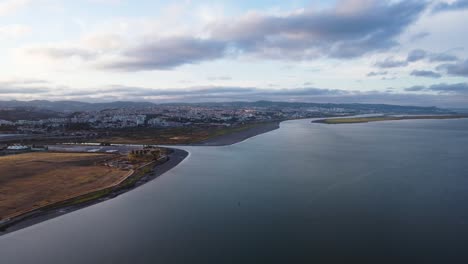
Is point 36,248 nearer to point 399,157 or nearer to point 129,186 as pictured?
point 129,186

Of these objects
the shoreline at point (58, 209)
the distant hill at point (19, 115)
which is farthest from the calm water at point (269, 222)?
the distant hill at point (19, 115)

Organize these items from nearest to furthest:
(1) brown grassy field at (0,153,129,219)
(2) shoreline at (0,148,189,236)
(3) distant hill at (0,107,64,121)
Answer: (2) shoreline at (0,148,189,236)
(1) brown grassy field at (0,153,129,219)
(3) distant hill at (0,107,64,121)

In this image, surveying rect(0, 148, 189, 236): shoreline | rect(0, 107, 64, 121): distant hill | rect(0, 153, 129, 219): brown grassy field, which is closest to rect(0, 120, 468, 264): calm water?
rect(0, 148, 189, 236): shoreline

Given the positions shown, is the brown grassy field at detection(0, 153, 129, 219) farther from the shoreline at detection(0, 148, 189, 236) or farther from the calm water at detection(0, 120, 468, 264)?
the calm water at detection(0, 120, 468, 264)

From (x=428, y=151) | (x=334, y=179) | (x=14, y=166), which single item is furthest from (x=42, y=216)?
(x=428, y=151)

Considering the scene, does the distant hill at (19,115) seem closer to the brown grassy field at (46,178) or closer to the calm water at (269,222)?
the brown grassy field at (46,178)

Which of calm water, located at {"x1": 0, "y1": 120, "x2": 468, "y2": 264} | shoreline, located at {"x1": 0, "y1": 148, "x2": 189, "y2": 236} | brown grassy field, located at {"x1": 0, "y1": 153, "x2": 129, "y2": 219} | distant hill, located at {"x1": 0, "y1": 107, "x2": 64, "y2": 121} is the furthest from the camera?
distant hill, located at {"x1": 0, "y1": 107, "x2": 64, "y2": 121}
